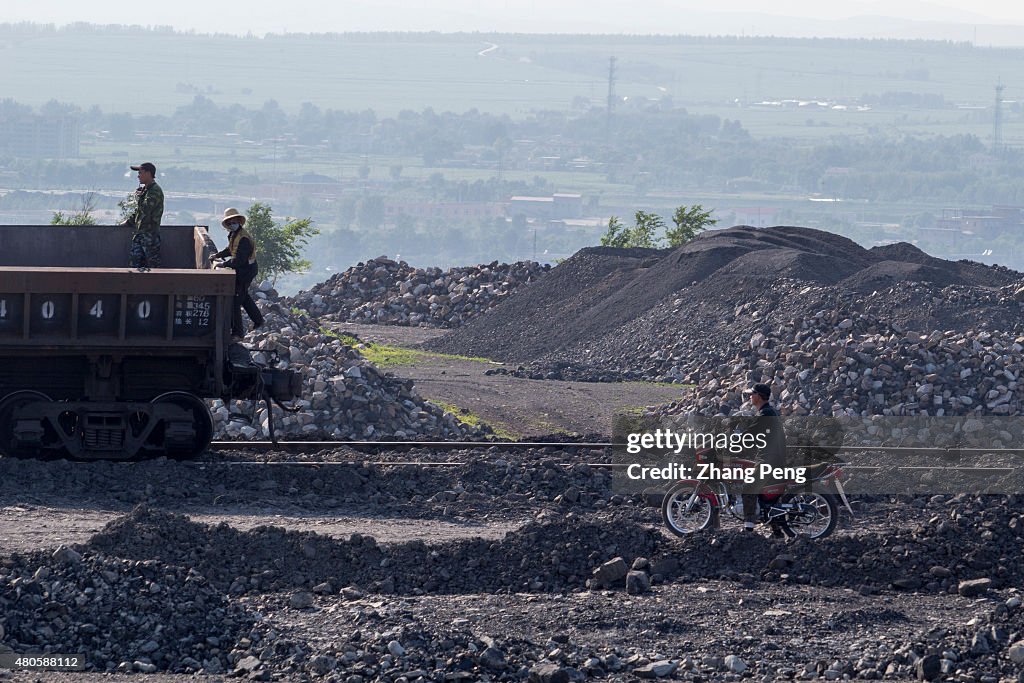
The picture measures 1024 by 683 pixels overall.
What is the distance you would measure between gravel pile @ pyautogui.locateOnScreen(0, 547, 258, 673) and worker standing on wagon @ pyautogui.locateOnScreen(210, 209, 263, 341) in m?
5.20

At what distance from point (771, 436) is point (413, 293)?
89.5 feet

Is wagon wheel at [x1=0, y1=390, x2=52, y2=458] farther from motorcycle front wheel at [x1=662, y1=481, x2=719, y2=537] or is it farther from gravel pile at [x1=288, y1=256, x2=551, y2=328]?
gravel pile at [x1=288, y1=256, x2=551, y2=328]

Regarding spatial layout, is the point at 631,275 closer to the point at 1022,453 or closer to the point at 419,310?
the point at 419,310

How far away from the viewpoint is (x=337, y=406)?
21.1 meters

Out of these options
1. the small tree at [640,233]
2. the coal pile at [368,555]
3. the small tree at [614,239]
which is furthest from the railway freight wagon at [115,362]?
the small tree at [640,233]

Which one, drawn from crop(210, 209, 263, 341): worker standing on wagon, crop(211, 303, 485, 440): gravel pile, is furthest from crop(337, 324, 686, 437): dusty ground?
crop(210, 209, 263, 341): worker standing on wagon

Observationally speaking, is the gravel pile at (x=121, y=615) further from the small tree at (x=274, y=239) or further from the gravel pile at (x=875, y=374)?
the small tree at (x=274, y=239)

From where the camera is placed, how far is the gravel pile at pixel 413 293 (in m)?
38.1

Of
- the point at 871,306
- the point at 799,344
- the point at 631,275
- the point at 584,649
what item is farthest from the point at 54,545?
the point at 631,275

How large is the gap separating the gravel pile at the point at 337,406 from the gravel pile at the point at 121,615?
26.8 ft

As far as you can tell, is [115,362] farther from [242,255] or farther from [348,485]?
[348,485]

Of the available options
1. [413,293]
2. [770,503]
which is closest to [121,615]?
[770,503]

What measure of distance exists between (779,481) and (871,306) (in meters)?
19.8

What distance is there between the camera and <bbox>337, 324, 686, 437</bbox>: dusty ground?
24047 mm
